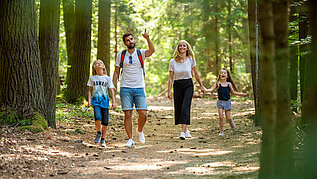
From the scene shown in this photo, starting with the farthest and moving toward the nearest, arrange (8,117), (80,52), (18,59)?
(80,52) < (18,59) < (8,117)

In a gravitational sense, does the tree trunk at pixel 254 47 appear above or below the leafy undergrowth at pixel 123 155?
above

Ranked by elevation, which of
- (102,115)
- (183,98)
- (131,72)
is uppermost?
(131,72)

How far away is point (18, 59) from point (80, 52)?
266 inches

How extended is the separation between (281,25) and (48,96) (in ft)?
24.1

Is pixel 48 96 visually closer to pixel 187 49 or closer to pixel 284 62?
pixel 187 49

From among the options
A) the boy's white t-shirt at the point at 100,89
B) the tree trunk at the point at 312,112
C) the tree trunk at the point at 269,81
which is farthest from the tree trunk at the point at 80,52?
the tree trunk at the point at 269,81

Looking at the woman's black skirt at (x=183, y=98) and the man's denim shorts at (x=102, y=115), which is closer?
the man's denim shorts at (x=102, y=115)

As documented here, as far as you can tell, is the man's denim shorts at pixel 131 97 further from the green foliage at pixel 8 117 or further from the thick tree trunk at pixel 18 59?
the green foliage at pixel 8 117

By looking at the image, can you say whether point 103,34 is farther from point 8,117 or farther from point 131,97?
point 8,117

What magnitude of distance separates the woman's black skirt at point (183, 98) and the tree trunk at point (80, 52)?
231 inches

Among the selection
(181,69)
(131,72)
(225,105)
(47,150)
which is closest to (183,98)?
(181,69)

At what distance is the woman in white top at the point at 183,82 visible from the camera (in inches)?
418

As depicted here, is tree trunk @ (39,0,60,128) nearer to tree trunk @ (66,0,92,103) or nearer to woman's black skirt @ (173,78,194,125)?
woman's black skirt @ (173,78,194,125)

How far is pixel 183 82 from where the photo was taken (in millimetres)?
10734
